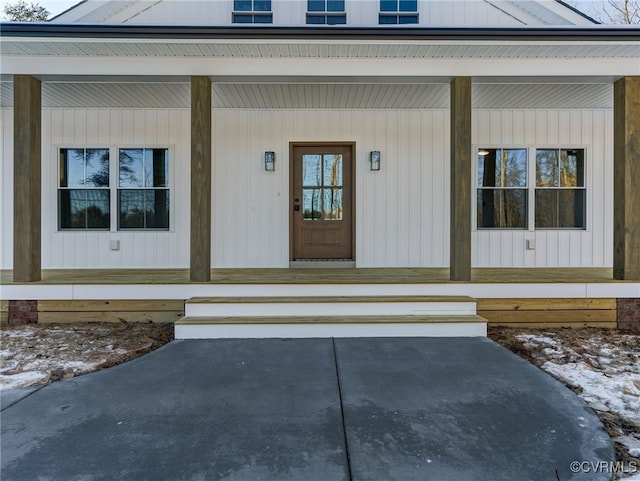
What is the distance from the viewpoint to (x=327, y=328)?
3.60 metres

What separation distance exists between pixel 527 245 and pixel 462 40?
11.4 ft

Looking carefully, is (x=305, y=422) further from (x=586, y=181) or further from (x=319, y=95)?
(x=586, y=181)

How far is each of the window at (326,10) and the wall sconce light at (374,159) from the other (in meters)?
2.28

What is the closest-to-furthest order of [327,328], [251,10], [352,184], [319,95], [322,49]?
[327,328], [322,49], [319,95], [352,184], [251,10]

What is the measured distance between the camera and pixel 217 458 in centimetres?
174

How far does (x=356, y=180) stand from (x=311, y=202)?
798 millimetres

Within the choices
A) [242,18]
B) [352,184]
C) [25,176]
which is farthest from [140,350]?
[242,18]

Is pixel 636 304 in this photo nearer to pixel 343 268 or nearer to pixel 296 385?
pixel 343 268

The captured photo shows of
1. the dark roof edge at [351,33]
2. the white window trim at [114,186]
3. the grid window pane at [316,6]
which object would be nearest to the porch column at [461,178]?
the dark roof edge at [351,33]

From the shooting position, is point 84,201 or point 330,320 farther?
point 84,201

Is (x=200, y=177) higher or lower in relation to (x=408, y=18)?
lower

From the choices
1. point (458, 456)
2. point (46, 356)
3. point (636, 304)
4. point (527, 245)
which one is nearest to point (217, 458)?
point (458, 456)

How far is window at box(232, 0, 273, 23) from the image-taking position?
5969 millimetres

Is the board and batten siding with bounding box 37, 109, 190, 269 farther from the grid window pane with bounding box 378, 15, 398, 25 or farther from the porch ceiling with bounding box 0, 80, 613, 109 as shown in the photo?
the grid window pane with bounding box 378, 15, 398, 25
